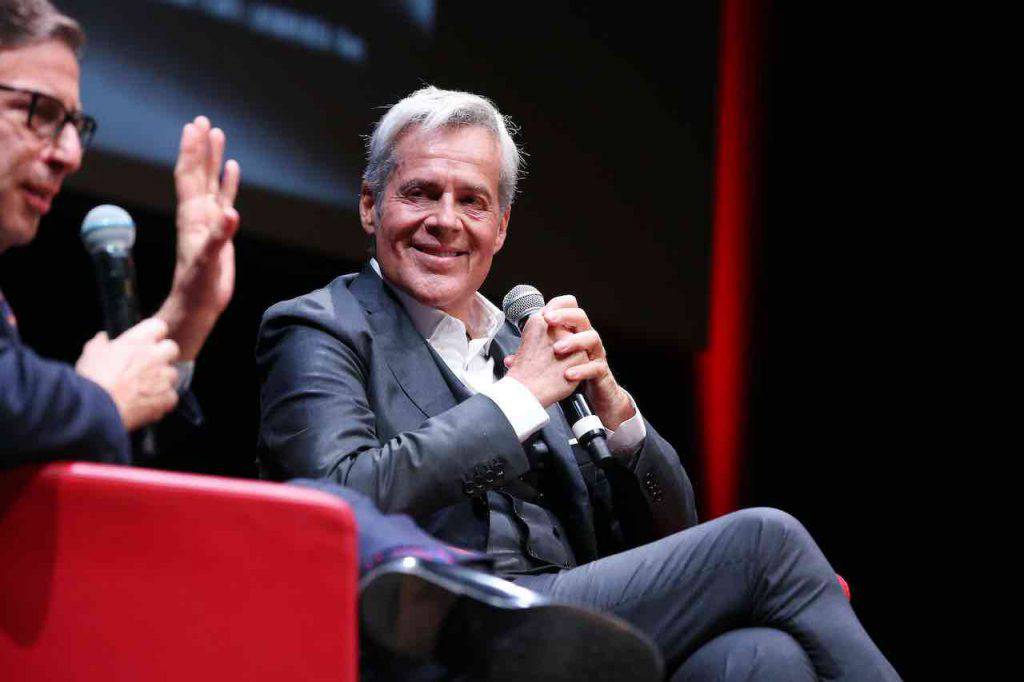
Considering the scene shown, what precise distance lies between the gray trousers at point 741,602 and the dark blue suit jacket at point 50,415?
0.67 meters

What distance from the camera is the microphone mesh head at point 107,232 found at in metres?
1.28

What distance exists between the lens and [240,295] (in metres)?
3.05

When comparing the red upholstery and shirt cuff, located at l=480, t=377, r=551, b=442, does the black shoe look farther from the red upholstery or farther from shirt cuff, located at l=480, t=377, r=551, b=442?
shirt cuff, located at l=480, t=377, r=551, b=442

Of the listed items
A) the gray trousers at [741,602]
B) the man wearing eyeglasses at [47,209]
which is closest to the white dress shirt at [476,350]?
the gray trousers at [741,602]

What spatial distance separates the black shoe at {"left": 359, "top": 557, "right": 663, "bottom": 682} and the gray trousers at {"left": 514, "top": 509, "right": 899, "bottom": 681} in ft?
1.14

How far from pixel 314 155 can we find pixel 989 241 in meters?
2.08

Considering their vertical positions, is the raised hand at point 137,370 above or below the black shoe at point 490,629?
above

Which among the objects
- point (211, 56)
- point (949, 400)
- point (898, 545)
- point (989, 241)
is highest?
point (211, 56)

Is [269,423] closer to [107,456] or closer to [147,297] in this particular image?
[107,456]

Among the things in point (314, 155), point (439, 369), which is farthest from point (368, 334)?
point (314, 155)

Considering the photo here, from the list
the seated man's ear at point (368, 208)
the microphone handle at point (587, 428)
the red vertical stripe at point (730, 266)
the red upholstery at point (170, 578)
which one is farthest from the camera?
the red vertical stripe at point (730, 266)

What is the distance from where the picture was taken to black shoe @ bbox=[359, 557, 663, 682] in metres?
1.12

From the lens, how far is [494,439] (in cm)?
168

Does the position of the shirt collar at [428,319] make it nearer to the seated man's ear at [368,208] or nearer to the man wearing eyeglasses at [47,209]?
the seated man's ear at [368,208]
